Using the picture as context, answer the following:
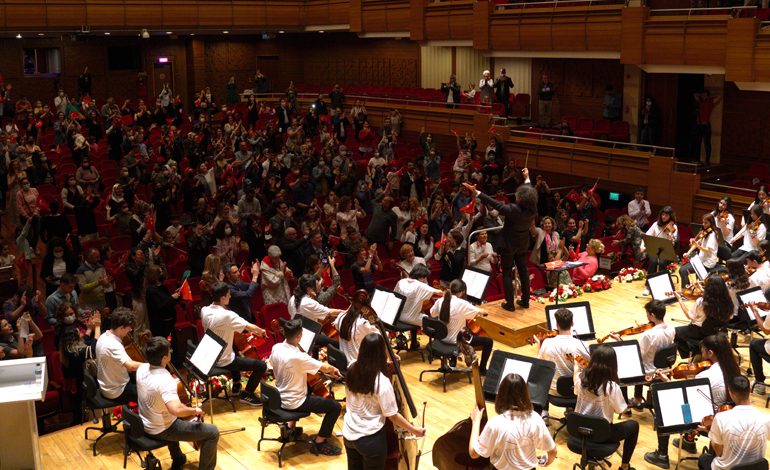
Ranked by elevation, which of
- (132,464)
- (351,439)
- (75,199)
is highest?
(75,199)

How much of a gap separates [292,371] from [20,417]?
2.18m

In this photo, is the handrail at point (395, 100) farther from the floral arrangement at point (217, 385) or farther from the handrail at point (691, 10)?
the floral arrangement at point (217, 385)

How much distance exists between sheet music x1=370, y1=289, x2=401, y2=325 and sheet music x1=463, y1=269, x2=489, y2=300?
992 mm

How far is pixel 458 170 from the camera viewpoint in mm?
15492

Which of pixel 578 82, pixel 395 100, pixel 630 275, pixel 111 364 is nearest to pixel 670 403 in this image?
pixel 111 364

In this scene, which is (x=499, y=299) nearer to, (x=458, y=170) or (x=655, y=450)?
(x=655, y=450)

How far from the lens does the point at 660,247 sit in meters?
11.2

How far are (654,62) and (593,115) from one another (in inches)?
173

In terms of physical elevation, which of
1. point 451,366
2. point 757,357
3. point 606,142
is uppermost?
point 606,142

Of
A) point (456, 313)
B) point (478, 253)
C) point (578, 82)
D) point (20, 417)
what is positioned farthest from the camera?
point (578, 82)

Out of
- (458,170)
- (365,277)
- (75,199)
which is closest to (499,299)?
(365,277)

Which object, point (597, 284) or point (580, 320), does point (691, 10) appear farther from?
point (580, 320)

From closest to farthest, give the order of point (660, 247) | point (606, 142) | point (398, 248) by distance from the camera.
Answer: point (660, 247) < point (398, 248) < point (606, 142)

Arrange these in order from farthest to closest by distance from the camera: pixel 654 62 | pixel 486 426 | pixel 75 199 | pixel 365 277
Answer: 1. pixel 654 62
2. pixel 75 199
3. pixel 365 277
4. pixel 486 426
